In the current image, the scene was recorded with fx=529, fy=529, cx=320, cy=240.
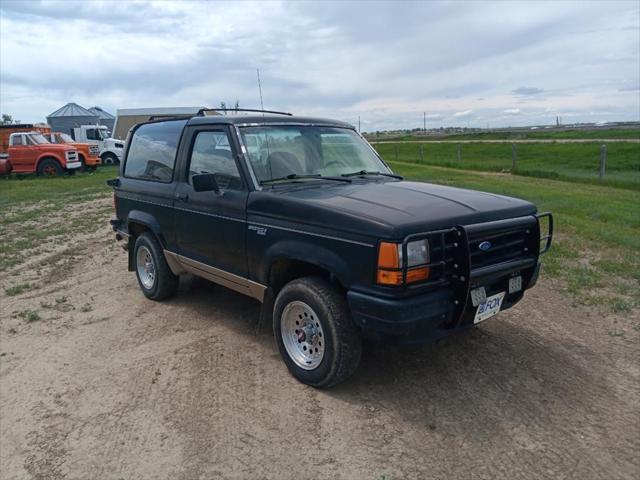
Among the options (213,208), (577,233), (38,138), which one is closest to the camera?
(213,208)

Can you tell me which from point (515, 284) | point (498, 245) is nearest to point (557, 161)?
point (515, 284)

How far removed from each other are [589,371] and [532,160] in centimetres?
2585

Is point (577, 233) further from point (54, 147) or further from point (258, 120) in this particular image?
point (54, 147)

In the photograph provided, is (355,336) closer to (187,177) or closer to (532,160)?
(187,177)

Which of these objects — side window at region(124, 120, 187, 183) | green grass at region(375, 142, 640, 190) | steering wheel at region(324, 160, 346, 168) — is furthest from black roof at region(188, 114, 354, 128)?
green grass at region(375, 142, 640, 190)

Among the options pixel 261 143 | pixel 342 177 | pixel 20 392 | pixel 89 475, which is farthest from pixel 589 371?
pixel 20 392

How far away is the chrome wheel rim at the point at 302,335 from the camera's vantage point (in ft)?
12.5

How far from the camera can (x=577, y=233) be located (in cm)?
796

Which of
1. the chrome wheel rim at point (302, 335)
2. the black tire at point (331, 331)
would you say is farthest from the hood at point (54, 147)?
the black tire at point (331, 331)

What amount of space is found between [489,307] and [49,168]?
77.1ft

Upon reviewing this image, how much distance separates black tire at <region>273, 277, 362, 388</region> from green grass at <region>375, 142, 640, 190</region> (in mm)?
14524

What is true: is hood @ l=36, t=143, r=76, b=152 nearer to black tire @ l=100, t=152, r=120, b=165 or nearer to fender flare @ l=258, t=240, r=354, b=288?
black tire @ l=100, t=152, r=120, b=165

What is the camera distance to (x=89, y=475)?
121 inches

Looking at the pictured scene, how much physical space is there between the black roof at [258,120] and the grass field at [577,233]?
3.14m
